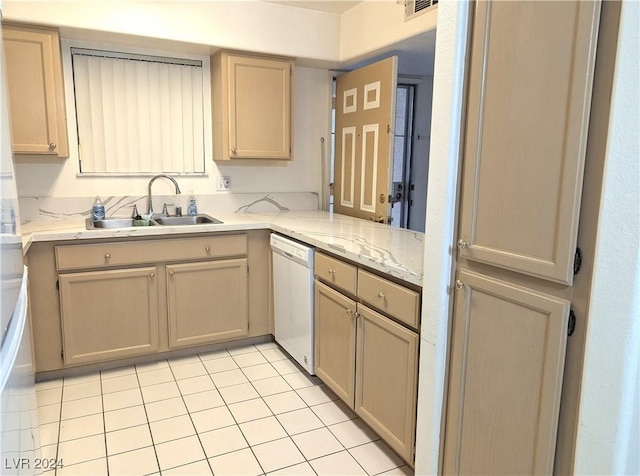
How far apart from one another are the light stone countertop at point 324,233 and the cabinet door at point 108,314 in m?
0.25

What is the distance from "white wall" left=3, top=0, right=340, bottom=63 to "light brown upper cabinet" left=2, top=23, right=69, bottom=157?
3.7 inches

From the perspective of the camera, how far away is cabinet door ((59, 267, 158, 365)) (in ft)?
8.53

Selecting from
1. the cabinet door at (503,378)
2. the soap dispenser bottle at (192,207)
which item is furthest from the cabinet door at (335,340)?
the soap dispenser bottle at (192,207)

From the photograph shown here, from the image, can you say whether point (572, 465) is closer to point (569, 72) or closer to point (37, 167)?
point (569, 72)

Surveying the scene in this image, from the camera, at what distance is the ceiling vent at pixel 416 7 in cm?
240

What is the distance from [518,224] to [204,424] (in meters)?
1.73

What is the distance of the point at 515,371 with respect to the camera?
130 centimetres

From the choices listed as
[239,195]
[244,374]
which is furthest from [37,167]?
[244,374]

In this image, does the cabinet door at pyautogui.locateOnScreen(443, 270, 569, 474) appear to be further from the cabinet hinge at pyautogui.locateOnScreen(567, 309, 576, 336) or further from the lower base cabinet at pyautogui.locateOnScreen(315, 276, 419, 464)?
the lower base cabinet at pyautogui.locateOnScreen(315, 276, 419, 464)

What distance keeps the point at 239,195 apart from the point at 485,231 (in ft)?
7.84

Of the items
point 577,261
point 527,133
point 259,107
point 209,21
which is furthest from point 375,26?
point 577,261

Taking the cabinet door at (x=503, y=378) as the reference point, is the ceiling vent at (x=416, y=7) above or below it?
above

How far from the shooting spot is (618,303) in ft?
3.44

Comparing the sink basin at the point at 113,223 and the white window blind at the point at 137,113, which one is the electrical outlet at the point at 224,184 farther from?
the sink basin at the point at 113,223
